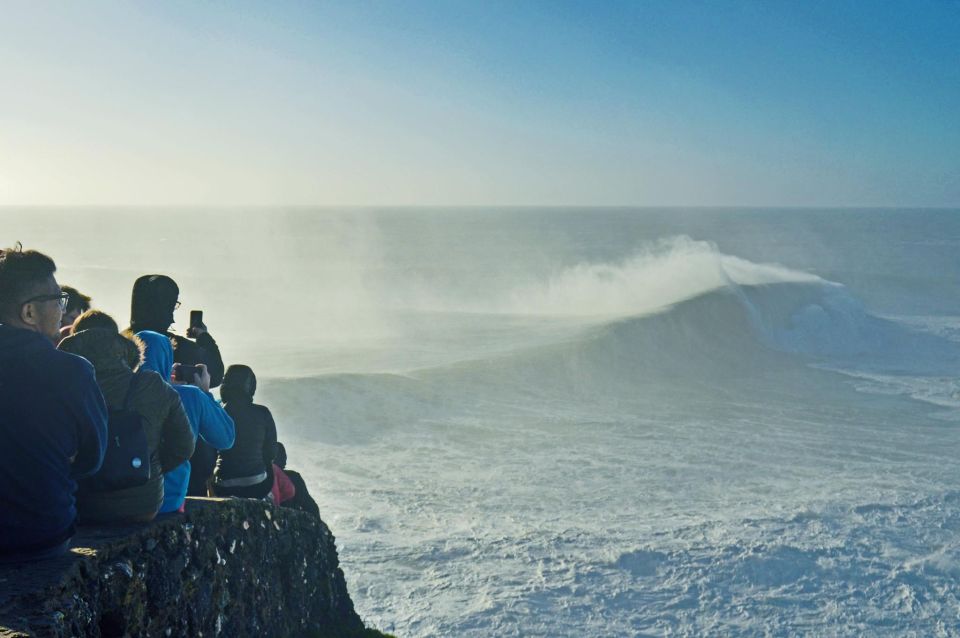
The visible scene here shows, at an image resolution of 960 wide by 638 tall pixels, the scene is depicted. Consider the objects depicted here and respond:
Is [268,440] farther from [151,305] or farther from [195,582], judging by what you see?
[195,582]

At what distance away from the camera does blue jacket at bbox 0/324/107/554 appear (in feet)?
9.82

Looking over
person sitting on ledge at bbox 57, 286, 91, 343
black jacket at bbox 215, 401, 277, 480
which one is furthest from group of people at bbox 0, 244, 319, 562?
black jacket at bbox 215, 401, 277, 480

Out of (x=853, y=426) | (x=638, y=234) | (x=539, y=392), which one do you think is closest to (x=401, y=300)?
(x=539, y=392)

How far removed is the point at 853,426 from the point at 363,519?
10.5 metres

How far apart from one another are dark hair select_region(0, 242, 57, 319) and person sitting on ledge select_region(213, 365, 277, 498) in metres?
2.45

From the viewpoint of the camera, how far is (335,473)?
13250 mm

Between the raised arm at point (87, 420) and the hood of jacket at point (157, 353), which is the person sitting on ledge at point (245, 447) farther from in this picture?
the raised arm at point (87, 420)

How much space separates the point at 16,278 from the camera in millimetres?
3068

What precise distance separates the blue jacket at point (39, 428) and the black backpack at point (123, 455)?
0.78 ft

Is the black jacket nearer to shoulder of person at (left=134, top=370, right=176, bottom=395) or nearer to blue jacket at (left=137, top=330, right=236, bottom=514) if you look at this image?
blue jacket at (left=137, top=330, right=236, bottom=514)

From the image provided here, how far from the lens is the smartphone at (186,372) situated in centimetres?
474

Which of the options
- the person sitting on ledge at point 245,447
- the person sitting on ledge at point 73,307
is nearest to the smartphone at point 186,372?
the person sitting on ledge at point 245,447

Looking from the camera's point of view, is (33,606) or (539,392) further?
(539,392)

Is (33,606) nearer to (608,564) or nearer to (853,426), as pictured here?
(608,564)
